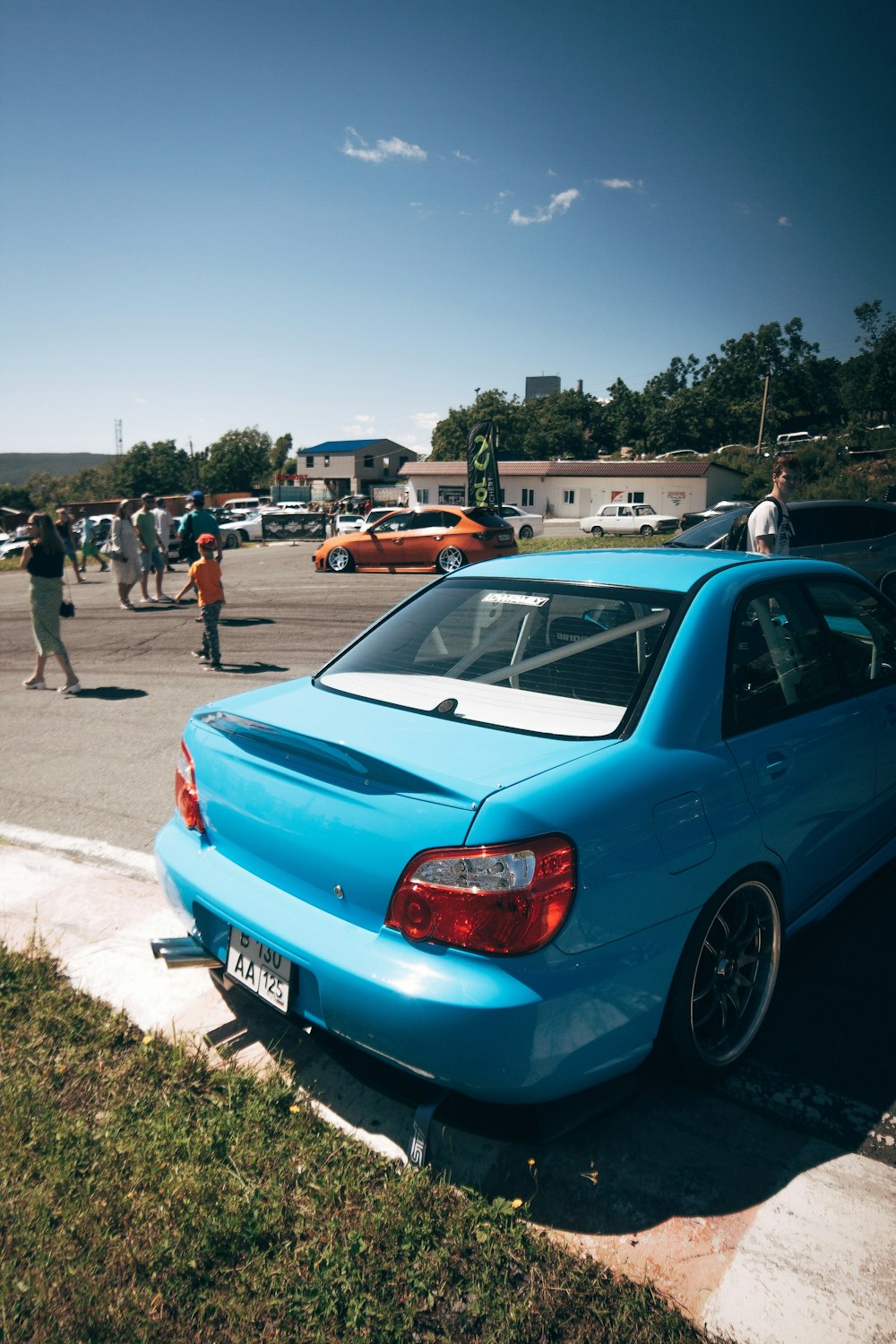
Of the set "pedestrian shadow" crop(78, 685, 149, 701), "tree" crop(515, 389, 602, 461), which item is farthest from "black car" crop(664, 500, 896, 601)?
"tree" crop(515, 389, 602, 461)

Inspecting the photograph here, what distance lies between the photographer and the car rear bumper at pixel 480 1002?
1.98 m

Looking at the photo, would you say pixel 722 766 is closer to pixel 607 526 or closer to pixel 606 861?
pixel 606 861

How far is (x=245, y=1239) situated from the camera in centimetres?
205

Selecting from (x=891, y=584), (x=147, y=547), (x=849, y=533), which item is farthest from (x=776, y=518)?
(x=147, y=547)

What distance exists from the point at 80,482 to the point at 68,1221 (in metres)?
139

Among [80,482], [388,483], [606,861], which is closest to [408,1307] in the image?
[606,861]

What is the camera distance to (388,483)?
10331 centimetres

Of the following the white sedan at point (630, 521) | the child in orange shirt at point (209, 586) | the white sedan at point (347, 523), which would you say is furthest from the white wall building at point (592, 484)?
the child in orange shirt at point (209, 586)

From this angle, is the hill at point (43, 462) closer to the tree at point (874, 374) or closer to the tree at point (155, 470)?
the tree at point (155, 470)

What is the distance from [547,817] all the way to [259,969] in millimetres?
1033

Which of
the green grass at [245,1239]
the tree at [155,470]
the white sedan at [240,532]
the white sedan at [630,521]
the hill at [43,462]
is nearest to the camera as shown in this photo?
the green grass at [245,1239]

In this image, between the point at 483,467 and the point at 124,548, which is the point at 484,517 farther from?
the point at 483,467

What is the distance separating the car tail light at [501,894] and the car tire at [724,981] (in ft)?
1.87

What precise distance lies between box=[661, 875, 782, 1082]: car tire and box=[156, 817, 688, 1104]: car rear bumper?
118 millimetres
